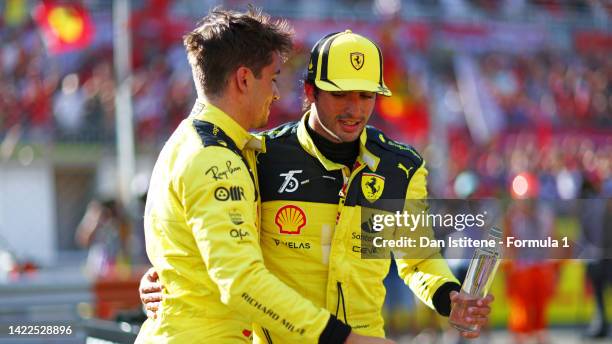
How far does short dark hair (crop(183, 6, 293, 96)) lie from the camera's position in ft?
10.6

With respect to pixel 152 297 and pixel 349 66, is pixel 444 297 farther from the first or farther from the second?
pixel 152 297

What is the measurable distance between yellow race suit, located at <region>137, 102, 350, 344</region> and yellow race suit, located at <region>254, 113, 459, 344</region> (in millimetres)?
376

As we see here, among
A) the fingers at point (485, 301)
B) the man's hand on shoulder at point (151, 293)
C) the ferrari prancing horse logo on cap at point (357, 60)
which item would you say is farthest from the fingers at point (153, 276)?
the fingers at point (485, 301)

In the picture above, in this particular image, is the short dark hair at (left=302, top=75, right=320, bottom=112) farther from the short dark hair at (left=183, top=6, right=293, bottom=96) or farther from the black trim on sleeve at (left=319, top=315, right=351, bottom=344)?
the black trim on sleeve at (left=319, top=315, right=351, bottom=344)

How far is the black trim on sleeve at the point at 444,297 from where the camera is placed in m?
3.61

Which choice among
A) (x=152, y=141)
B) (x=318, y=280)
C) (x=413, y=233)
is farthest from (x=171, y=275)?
(x=152, y=141)

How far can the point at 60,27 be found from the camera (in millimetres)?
13328

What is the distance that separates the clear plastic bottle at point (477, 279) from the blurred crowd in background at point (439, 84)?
283 inches

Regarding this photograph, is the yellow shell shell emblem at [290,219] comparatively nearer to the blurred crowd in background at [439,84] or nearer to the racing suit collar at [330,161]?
the racing suit collar at [330,161]

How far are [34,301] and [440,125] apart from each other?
1162 centimetres

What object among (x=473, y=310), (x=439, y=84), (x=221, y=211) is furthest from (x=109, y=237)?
(x=439, y=84)

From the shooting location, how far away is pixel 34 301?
6.11m

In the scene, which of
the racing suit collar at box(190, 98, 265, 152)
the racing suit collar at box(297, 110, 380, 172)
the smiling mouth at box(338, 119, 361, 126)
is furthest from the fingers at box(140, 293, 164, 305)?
the smiling mouth at box(338, 119, 361, 126)

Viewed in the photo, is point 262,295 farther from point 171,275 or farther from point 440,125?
→ point 440,125
